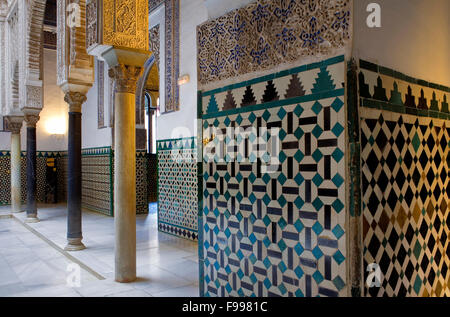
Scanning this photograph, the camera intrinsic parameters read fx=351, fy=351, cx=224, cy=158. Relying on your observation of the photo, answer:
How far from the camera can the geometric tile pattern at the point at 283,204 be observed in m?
0.94

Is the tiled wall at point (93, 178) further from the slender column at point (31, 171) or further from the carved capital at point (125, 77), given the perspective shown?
the carved capital at point (125, 77)

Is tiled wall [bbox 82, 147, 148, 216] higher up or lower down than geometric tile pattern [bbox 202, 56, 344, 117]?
lower down

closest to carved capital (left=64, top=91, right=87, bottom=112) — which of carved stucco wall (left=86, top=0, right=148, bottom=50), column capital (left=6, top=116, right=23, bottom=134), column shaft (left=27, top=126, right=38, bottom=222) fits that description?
carved stucco wall (left=86, top=0, right=148, bottom=50)

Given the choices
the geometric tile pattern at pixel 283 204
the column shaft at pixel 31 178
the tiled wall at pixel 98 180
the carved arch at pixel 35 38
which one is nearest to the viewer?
the geometric tile pattern at pixel 283 204

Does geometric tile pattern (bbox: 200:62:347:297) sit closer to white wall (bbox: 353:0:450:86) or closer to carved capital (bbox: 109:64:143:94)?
white wall (bbox: 353:0:450:86)

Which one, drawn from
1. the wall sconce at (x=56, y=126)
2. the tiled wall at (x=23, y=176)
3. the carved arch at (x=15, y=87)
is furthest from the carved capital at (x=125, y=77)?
the tiled wall at (x=23, y=176)

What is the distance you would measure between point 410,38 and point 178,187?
4302 millimetres

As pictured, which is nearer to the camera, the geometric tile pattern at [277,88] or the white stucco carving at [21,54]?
the geometric tile pattern at [277,88]

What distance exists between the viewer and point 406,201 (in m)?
1.14

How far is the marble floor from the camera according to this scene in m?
2.83

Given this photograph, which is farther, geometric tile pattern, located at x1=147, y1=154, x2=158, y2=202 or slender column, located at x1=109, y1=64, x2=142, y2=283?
geometric tile pattern, located at x1=147, y1=154, x2=158, y2=202

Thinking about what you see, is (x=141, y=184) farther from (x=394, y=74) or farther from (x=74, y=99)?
(x=394, y=74)

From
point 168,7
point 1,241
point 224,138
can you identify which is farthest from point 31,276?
point 168,7

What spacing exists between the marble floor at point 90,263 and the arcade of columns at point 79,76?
244 millimetres
